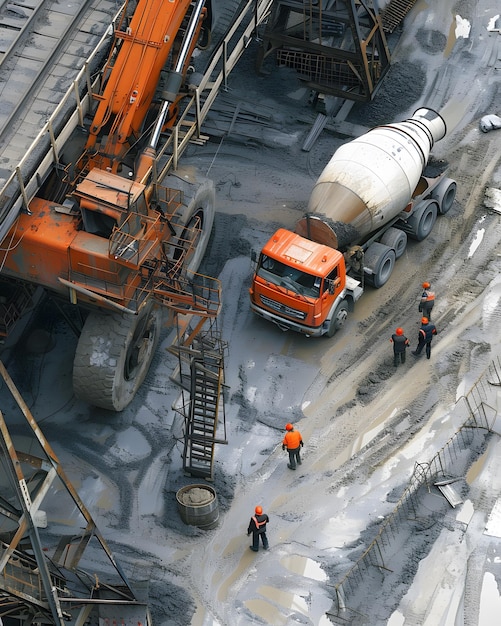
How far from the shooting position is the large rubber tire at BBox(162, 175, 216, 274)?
82.6 ft

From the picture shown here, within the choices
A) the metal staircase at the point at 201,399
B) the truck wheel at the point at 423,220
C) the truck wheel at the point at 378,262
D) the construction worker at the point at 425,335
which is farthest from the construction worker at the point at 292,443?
the truck wheel at the point at 423,220

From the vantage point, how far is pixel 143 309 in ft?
79.1

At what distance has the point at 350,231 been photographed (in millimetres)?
26938

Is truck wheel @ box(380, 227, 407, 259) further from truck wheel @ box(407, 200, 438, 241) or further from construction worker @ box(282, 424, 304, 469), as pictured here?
construction worker @ box(282, 424, 304, 469)

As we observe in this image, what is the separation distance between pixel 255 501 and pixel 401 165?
8587 millimetres

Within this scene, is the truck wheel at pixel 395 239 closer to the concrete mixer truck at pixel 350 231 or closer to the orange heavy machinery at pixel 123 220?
the concrete mixer truck at pixel 350 231

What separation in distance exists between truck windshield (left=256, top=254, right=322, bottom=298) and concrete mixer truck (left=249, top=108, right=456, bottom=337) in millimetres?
20

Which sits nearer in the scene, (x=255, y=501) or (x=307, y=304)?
(x=255, y=501)

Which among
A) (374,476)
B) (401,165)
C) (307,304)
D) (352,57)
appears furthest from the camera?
(352,57)

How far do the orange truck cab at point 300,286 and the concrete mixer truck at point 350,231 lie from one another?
2cm

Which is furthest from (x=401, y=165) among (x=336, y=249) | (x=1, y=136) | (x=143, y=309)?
(x=1, y=136)

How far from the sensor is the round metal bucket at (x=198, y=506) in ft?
73.8

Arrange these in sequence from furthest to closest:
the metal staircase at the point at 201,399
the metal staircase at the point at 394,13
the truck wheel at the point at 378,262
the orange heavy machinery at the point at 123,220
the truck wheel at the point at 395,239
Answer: the metal staircase at the point at 394,13
the truck wheel at the point at 395,239
the truck wheel at the point at 378,262
the metal staircase at the point at 201,399
the orange heavy machinery at the point at 123,220

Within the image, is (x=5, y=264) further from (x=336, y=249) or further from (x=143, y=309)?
(x=336, y=249)
